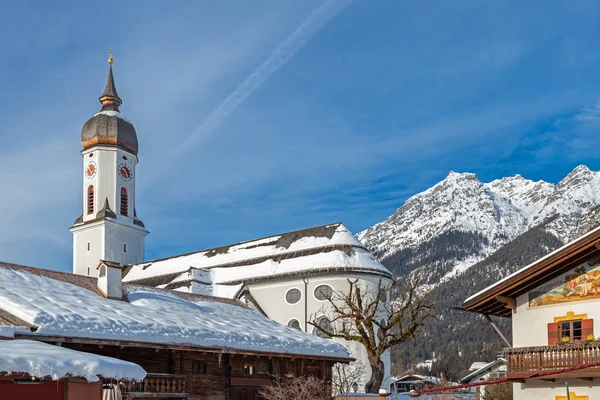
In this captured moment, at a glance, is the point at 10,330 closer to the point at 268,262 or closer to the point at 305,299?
the point at 305,299

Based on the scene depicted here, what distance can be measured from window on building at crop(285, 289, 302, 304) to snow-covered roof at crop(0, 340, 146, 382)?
39.5 meters

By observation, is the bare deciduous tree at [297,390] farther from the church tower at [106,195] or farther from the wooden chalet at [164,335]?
the church tower at [106,195]

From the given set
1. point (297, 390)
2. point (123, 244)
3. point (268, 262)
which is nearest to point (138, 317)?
point (297, 390)

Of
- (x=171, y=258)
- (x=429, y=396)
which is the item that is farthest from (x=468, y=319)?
(x=429, y=396)

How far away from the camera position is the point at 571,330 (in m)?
25.2

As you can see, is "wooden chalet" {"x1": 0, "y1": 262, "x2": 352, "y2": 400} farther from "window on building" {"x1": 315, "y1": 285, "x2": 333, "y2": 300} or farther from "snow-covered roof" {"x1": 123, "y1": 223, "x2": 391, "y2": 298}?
"snow-covered roof" {"x1": 123, "y1": 223, "x2": 391, "y2": 298}

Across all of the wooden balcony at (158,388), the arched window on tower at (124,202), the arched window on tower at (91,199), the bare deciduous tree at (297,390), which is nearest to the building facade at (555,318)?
the bare deciduous tree at (297,390)

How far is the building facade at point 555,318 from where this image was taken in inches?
950

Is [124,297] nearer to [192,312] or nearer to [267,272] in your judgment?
[192,312]

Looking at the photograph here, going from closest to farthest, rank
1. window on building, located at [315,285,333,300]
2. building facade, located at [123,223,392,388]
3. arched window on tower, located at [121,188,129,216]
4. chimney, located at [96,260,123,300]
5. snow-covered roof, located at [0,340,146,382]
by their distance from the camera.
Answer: snow-covered roof, located at [0,340,146,382], chimney, located at [96,260,123,300], building facade, located at [123,223,392,388], window on building, located at [315,285,333,300], arched window on tower, located at [121,188,129,216]

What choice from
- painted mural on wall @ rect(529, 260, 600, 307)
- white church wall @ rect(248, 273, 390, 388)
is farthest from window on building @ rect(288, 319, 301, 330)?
painted mural on wall @ rect(529, 260, 600, 307)

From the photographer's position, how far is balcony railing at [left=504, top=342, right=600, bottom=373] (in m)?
23.5

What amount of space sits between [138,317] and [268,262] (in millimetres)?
31649

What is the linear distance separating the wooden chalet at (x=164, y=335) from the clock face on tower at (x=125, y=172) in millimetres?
34652
